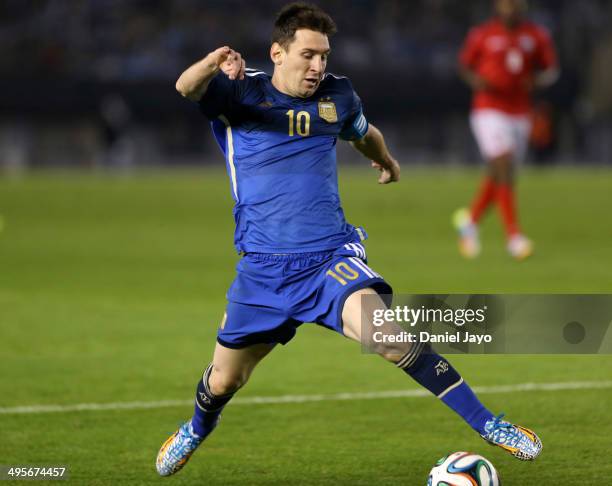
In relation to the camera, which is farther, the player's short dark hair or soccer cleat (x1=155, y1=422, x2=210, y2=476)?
soccer cleat (x1=155, y1=422, x2=210, y2=476)

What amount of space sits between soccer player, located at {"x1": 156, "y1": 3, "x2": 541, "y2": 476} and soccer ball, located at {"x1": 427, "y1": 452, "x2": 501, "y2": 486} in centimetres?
13

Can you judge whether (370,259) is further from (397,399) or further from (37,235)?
(397,399)

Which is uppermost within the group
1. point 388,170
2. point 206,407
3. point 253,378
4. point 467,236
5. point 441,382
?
point 388,170

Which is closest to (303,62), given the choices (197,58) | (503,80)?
(503,80)

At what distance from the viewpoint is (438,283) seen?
11.4m

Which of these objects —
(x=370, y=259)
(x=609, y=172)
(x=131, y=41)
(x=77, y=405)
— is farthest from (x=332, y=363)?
(x=131, y=41)

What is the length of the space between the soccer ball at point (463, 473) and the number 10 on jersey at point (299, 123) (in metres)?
1.43

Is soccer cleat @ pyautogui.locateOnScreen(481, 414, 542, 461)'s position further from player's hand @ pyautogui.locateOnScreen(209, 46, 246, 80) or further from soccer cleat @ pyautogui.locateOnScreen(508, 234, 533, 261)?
soccer cleat @ pyautogui.locateOnScreen(508, 234, 533, 261)

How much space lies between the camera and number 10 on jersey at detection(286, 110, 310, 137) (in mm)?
5074

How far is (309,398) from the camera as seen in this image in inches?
268

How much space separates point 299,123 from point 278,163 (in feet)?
0.61

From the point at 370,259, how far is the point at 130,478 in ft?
27.6

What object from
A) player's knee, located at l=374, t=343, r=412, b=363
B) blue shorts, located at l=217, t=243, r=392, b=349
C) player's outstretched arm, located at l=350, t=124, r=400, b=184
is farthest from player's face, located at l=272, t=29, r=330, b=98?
player's knee, located at l=374, t=343, r=412, b=363

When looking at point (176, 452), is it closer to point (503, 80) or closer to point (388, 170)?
point (388, 170)
